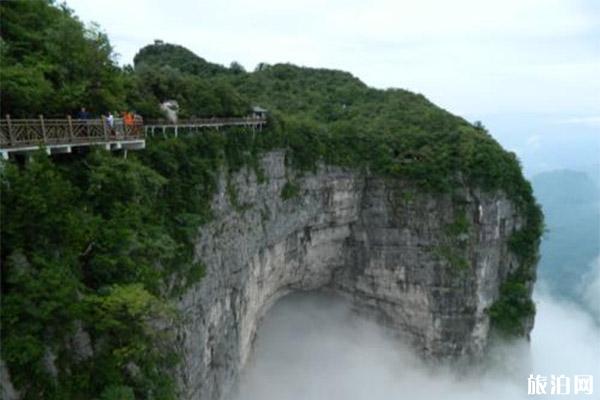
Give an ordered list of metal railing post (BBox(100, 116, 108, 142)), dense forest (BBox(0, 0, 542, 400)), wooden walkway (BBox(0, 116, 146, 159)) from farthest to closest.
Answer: metal railing post (BBox(100, 116, 108, 142)) < wooden walkway (BBox(0, 116, 146, 159)) < dense forest (BBox(0, 0, 542, 400))

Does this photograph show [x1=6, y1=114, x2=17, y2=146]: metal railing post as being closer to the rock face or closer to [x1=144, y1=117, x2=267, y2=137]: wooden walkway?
[x1=144, y1=117, x2=267, y2=137]: wooden walkway

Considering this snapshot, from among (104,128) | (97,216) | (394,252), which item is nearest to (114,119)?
(104,128)

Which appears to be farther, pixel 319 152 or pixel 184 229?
pixel 319 152

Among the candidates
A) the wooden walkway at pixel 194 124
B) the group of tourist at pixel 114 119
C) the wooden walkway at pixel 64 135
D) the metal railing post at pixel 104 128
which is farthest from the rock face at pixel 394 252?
the metal railing post at pixel 104 128

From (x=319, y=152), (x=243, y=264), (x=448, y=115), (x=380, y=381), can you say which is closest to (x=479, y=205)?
(x=448, y=115)

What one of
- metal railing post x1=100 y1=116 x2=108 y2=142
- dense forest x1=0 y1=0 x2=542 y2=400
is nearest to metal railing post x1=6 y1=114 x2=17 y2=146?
dense forest x1=0 y1=0 x2=542 y2=400

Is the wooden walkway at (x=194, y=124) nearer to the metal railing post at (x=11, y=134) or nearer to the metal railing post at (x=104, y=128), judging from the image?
the metal railing post at (x=104, y=128)

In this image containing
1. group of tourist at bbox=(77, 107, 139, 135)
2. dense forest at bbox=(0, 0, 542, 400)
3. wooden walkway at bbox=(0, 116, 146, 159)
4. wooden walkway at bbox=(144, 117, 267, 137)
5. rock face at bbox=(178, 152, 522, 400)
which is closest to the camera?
dense forest at bbox=(0, 0, 542, 400)

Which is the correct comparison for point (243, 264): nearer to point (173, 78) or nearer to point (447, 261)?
point (173, 78)
